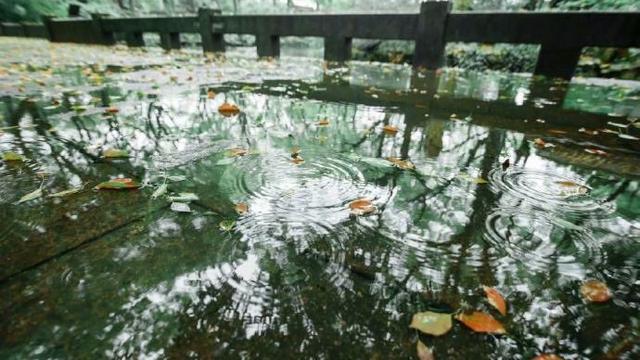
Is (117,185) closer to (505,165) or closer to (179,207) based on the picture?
(179,207)

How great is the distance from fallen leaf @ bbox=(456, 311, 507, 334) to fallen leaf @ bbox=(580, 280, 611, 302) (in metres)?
0.32

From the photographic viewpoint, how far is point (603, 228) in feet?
4.06

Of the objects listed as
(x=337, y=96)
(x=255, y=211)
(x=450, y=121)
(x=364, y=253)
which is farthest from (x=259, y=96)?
(x=364, y=253)

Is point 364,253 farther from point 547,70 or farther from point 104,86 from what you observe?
point 547,70

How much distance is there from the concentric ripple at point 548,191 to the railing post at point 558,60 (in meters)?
4.80

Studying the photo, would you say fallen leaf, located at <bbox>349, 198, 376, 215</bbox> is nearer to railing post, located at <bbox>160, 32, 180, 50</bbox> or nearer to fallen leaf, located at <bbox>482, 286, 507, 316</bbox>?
fallen leaf, located at <bbox>482, 286, 507, 316</bbox>

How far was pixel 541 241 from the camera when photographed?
1141mm

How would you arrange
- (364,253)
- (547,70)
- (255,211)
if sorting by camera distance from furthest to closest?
(547,70), (255,211), (364,253)

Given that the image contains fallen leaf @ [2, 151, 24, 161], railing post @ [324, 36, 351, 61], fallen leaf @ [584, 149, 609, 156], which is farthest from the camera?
railing post @ [324, 36, 351, 61]

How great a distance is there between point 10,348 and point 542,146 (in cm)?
271

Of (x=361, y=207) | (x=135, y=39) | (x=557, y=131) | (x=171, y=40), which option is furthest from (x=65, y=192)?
(x=135, y=39)

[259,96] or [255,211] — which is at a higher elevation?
[259,96]

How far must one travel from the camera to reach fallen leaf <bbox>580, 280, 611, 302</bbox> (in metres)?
0.91

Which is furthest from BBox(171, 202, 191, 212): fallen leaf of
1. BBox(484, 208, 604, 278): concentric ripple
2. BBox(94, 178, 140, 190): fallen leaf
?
BBox(484, 208, 604, 278): concentric ripple
